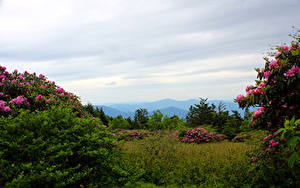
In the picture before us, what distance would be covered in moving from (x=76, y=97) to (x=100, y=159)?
3462 mm

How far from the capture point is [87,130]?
15.2ft

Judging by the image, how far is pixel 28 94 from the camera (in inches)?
239

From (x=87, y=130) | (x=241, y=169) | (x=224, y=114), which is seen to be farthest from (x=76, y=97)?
(x=224, y=114)

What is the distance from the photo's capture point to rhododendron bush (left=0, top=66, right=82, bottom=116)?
558 cm

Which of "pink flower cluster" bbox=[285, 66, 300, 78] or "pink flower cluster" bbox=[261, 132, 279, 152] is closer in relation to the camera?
"pink flower cluster" bbox=[285, 66, 300, 78]

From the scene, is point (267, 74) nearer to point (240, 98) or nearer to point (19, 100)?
point (240, 98)

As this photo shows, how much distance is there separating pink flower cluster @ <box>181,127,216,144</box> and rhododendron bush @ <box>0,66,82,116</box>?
28.8 feet

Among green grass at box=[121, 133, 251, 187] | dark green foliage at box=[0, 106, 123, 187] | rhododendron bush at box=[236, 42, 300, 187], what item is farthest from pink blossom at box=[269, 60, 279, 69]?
dark green foliage at box=[0, 106, 123, 187]

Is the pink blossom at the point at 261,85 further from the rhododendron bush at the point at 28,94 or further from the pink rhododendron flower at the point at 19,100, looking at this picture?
the pink rhododendron flower at the point at 19,100

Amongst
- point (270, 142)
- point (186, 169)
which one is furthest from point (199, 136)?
point (270, 142)

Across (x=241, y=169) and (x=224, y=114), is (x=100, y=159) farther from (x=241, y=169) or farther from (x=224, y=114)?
(x=224, y=114)

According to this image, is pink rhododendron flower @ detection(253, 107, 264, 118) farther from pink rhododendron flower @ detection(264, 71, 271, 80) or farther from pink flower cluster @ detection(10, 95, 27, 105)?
pink flower cluster @ detection(10, 95, 27, 105)

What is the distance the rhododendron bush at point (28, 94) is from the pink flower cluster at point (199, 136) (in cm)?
879

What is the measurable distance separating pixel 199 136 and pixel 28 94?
10571 millimetres
